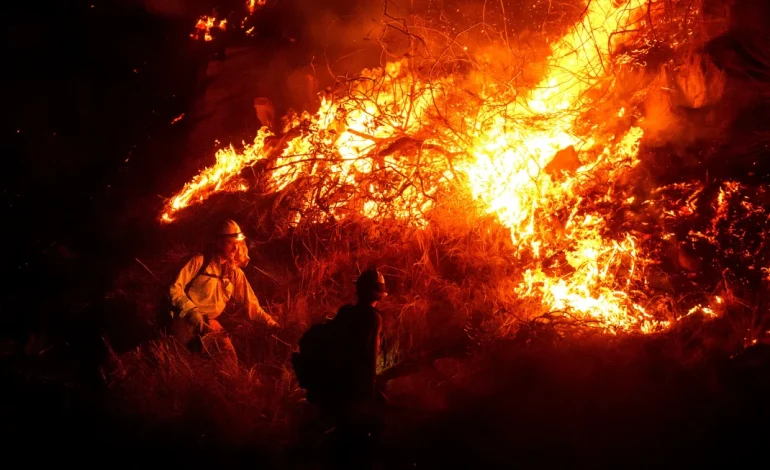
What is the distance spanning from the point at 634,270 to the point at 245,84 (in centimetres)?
747

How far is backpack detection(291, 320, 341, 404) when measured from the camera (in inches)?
154

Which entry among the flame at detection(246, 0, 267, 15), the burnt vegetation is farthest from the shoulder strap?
the flame at detection(246, 0, 267, 15)

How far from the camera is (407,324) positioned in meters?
5.94

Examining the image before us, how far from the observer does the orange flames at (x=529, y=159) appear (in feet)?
19.3

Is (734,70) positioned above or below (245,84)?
below

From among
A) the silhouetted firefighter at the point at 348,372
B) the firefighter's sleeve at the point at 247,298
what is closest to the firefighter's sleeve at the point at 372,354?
the silhouetted firefighter at the point at 348,372

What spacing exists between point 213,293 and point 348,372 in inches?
106

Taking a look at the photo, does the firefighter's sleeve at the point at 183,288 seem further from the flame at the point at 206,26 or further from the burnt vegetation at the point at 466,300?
the flame at the point at 206,26

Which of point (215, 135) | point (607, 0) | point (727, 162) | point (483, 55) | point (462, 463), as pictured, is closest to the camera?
point (462, 463)

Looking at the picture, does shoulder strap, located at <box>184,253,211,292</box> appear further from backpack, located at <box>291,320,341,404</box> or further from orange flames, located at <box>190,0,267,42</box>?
orange flames, located at <box>190,0,267,42</box>

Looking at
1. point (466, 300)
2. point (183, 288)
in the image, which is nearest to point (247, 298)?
point (183, 288)

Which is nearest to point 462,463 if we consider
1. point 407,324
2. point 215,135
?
point 407,324

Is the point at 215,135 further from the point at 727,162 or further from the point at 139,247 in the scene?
the point at 727,162

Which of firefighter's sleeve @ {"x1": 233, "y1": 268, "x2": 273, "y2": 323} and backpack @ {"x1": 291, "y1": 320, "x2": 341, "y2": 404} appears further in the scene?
firefighter's sleeve @ {"x1": 233, "y1": 268, "x2": 273, "y2": 323}
